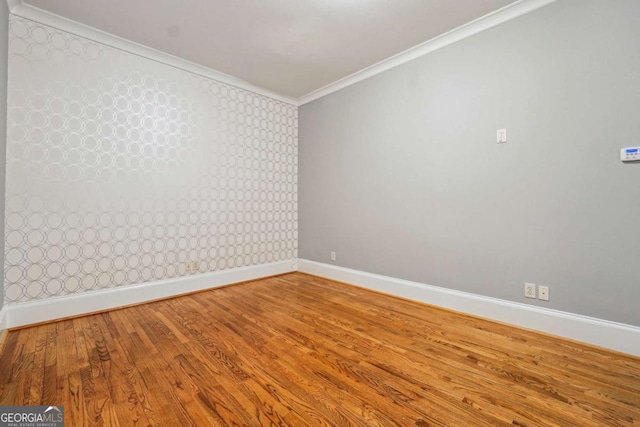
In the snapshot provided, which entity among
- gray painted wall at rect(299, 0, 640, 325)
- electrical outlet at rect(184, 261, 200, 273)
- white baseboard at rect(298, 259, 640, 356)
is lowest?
white baseboard at rect(298, 259, 640, 356)

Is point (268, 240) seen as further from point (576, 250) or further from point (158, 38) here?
point (576, 250)

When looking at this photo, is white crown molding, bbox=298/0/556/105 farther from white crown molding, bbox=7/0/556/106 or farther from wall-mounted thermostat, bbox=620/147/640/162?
wall-mounted thermostat, bbox=620/147/640/162

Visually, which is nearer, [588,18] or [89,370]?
[89,370]

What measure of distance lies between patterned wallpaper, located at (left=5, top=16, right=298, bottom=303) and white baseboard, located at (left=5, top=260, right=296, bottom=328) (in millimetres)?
71

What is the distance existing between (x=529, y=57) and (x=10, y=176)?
4.46 m

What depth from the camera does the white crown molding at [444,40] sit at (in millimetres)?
2328

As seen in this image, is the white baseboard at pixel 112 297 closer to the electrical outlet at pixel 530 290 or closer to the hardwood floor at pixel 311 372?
the hardwood floor at pixel 311 372

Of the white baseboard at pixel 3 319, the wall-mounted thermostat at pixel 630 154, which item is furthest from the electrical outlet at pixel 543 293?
the white baseboard at pixel 3 319

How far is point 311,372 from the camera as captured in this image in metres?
1.70

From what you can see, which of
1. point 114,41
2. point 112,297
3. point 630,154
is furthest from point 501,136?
point 112,297

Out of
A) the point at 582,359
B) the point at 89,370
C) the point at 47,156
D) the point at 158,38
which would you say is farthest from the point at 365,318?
the point at 158,38

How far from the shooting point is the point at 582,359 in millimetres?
1859

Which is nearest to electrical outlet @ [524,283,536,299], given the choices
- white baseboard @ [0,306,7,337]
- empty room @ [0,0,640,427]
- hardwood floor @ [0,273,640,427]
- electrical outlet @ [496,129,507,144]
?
empty room @ [0,0,640,427]

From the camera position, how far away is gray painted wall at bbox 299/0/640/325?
1.98 m
